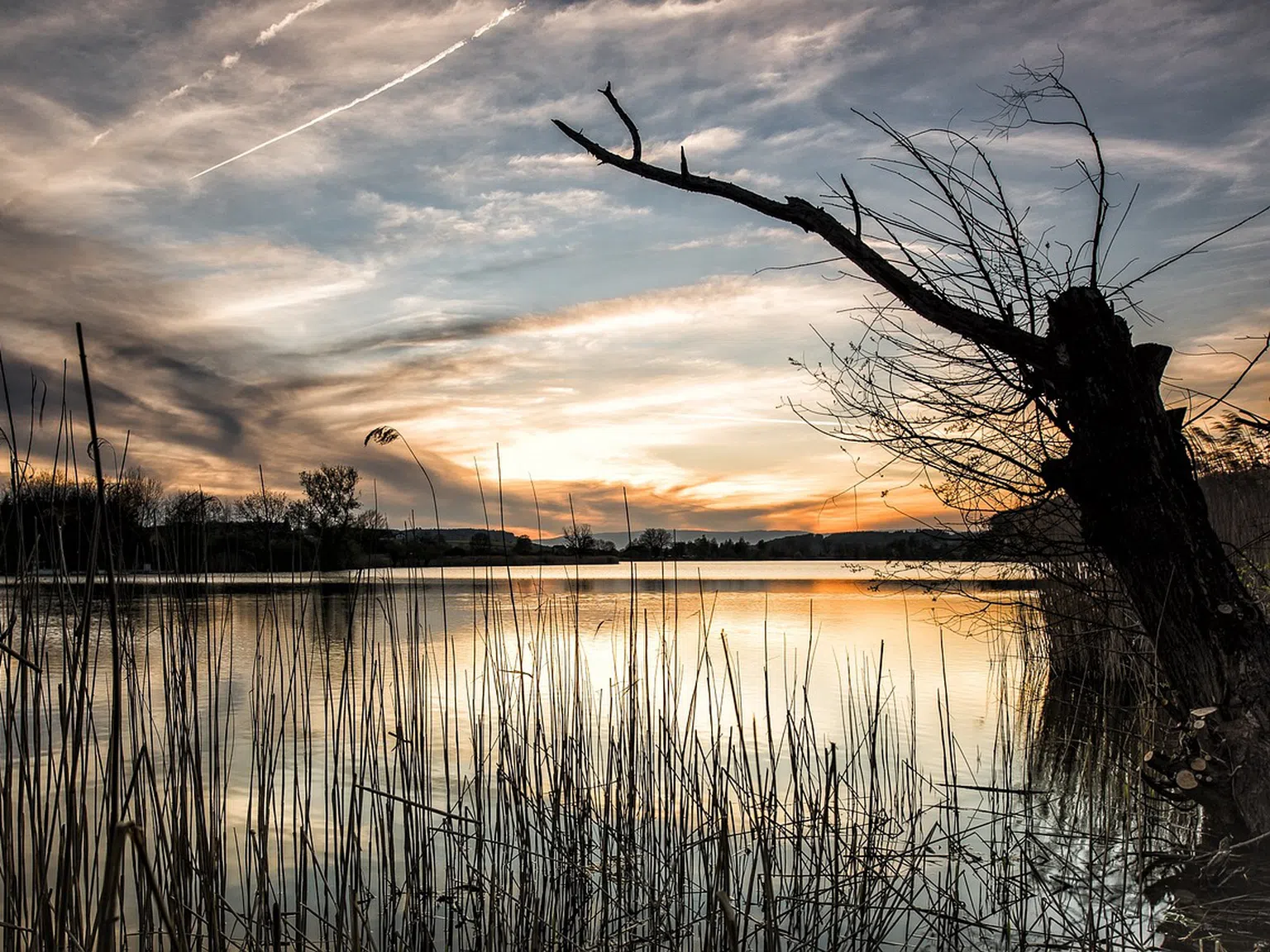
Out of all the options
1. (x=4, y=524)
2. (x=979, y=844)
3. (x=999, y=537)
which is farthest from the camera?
(x=979, y=844)

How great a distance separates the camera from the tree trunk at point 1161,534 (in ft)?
9.66

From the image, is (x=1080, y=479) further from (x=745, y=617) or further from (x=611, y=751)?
(x=745, y=617)

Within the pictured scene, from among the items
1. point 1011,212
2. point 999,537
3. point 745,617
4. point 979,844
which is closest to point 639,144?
point 1011,212

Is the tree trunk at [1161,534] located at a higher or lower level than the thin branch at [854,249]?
lower

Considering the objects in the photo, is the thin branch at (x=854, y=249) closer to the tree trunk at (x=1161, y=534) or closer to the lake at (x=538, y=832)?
the tree trunk at (x=1161, y=534)

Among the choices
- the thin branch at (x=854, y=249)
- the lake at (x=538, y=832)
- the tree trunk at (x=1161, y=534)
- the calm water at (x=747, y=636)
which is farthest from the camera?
the calm water at (x=747, y=636)

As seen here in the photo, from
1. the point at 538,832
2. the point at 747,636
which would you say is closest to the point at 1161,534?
the point at 538,832

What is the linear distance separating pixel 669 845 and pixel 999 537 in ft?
6.16

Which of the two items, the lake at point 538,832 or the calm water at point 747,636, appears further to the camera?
the calm water at point 747,636

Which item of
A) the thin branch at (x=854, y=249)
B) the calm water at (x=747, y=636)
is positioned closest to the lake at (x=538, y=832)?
the calm water at (x=747, y=636)

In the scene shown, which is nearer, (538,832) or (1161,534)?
(1161,534)

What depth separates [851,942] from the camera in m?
3.02

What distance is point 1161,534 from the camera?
10.00 feet

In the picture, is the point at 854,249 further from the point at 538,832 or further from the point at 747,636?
the point at 747,636
